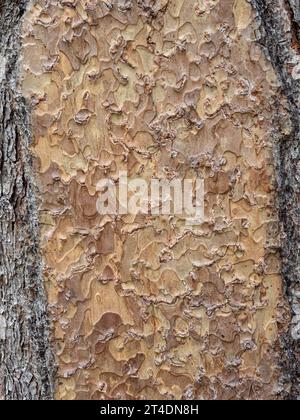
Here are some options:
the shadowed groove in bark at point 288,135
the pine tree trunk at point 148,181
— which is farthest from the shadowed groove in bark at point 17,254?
the shadowed groove in bark at point 288,135

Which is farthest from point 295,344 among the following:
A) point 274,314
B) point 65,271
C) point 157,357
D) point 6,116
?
point 6,116

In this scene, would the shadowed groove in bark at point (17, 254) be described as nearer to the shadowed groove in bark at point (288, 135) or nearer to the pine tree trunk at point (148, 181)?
the pine tree trunk at point (148, 181)

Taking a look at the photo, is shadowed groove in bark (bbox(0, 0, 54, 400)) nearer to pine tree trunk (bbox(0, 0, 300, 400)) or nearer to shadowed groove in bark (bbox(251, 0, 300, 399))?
pine tree trunk (bbox(0, 0, 300, 400))

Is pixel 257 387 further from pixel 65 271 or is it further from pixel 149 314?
pixel 65 271

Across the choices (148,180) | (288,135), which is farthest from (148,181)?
(288,135)

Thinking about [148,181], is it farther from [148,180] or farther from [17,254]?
[17,254]

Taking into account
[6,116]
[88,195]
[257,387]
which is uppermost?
[6,116]
